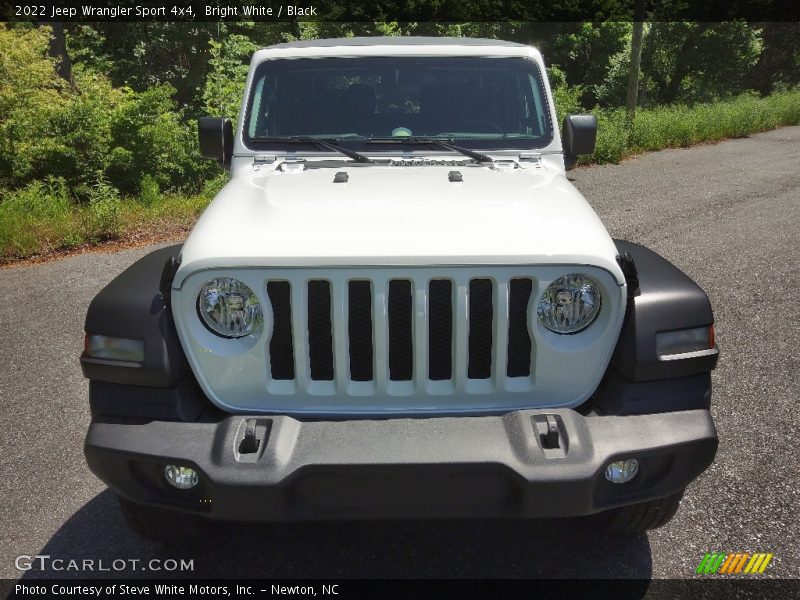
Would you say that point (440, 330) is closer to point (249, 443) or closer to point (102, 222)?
point (249, 443)

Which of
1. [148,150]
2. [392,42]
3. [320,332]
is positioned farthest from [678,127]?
[320,332]

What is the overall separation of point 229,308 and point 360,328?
44 centimetres

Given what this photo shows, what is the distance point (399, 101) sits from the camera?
3.88 metres

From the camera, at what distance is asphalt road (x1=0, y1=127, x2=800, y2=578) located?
3043 millimetres

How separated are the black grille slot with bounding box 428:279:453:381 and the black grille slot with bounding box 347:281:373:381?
0.20 metres

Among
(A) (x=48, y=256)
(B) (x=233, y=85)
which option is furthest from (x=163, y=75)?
(A) (x=48, y=256)

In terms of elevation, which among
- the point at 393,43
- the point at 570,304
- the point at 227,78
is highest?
the point at 393,43

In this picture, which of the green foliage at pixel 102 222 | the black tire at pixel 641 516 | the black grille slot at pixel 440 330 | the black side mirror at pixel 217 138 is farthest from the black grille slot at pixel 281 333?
the green foliage at pixel 102 222

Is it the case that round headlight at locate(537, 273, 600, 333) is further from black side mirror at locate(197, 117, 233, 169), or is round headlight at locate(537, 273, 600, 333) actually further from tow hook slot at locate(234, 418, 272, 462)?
black side mirror at locate(197, 117, 233, 169)

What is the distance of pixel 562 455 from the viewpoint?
2326mm

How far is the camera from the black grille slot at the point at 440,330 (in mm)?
2514

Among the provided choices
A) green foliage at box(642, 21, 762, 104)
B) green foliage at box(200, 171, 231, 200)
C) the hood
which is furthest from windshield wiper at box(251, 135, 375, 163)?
green foliage at box(642, 21, 762, 104)

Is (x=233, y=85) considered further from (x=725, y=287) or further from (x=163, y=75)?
(x=725, y=287)

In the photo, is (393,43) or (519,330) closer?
(519,330)
